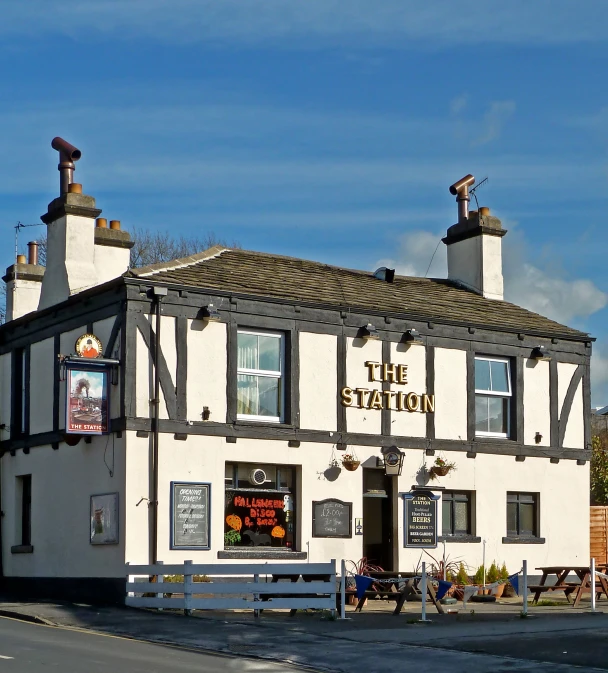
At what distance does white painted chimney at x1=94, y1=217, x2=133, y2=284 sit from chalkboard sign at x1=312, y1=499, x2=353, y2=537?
6667 mm

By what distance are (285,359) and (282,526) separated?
326 cm

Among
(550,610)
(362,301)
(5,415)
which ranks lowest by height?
(550,610)

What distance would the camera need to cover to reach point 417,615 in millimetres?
19016

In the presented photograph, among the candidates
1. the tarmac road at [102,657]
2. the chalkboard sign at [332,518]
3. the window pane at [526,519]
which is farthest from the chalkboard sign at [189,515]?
the window pane at [526,519]

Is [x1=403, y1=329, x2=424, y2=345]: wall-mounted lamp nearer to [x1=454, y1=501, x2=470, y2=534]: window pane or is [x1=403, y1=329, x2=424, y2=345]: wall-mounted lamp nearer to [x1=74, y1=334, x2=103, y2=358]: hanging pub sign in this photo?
[x1=454, y1=501, x2=470, y2=534]: window pane

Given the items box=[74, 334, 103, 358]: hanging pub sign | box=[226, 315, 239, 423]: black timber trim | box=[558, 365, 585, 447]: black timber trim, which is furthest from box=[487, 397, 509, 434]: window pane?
box=[74, 334, 103, 358]: hanging pub sign

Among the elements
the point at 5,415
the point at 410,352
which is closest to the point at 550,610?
the point at 410,352

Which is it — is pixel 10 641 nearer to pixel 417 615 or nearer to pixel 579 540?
pixel 417 615

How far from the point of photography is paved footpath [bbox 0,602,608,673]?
12982 mm

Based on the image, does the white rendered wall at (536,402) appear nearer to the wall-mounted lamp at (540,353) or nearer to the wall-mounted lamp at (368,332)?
the wall-mounted lamp at (540,353)

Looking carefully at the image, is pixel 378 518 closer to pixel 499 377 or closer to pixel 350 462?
pixel 350 462

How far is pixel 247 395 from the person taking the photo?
22641 millimetres

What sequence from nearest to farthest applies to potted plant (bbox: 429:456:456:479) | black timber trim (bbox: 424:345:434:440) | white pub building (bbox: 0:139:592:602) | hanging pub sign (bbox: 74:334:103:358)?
white pub building (bbox: 0:139:592:602) < hanging pub sign (bbox: 74:334:103:358) < potted plant (bbox: 429:456:456:479) < black timber trim (bbox: 424:345:434:440)

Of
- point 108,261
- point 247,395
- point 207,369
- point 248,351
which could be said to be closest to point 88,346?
point 207,369
